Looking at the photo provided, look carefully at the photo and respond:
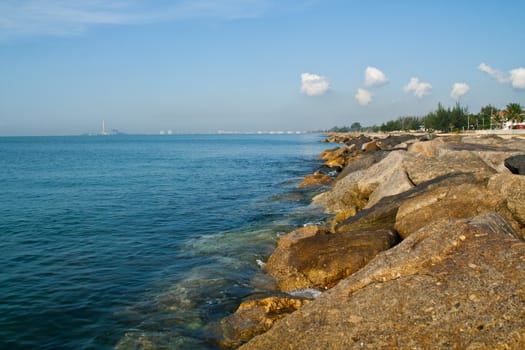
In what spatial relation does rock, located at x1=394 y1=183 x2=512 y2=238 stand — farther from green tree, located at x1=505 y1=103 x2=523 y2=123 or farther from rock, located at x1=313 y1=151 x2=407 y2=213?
green tree, located at x1=505 y1=103 x2=523 y2=123

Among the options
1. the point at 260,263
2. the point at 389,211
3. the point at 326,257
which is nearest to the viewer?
the point at 326,257

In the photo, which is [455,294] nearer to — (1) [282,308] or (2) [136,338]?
(1) [282,308]

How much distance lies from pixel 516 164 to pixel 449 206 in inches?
246

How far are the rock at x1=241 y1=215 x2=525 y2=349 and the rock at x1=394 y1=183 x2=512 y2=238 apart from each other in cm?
301

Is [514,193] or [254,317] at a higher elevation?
[514,193]

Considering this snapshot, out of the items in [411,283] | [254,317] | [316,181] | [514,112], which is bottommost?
[254,317]

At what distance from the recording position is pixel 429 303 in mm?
5281

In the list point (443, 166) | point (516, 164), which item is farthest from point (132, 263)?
point (516, 164)

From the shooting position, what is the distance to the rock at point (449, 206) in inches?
376

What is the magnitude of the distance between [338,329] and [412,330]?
3.08 ft

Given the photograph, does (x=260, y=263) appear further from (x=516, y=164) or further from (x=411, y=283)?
(x=516, y=164)

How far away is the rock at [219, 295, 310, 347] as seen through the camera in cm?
726

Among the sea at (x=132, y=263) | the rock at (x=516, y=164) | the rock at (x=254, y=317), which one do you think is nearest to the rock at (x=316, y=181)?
the sea at (x=132, y=263)

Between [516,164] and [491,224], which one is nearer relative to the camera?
[491,224]
